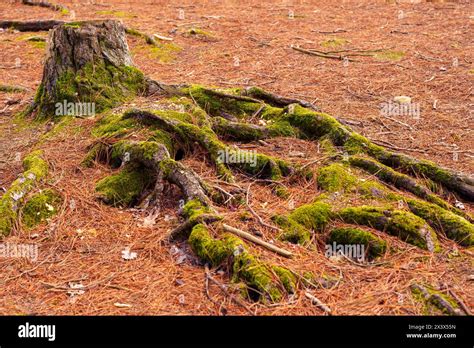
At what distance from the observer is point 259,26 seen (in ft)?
51.9

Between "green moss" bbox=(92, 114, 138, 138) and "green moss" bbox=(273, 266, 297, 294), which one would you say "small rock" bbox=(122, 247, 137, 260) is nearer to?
"green moss" bbox=(273, 266, 297, 294)

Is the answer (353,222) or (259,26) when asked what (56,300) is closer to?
(353,222)

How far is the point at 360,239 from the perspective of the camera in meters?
5.21

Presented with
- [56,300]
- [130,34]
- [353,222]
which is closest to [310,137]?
[353,222]

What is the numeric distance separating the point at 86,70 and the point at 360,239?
16.5 feet

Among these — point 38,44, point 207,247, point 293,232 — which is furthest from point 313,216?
point 38,44

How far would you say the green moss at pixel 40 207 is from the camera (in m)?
5.55

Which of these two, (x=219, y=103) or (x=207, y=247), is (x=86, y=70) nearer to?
(x=219, y=103)

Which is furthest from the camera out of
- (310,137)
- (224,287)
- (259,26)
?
(259,26)

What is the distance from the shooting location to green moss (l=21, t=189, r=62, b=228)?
555 centimetres

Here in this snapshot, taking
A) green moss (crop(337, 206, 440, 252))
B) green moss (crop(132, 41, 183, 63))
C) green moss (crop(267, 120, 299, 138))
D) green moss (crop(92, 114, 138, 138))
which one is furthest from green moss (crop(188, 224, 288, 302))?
green moss (crop(132, 41, 183, 63))

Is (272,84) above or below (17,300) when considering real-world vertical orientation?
above

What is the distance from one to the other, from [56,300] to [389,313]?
9.12ft

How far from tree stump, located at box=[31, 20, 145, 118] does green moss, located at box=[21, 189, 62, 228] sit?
2.32 meters
